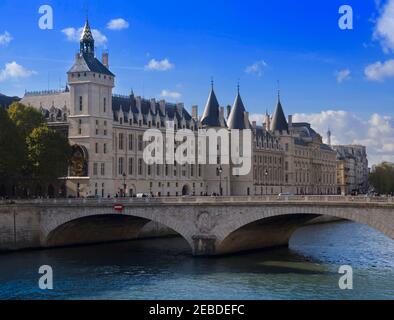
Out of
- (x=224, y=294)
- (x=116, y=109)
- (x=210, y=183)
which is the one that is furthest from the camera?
(x=210, y=183)

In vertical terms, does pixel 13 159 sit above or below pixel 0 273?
above

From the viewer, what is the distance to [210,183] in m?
111

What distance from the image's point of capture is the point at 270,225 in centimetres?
6150

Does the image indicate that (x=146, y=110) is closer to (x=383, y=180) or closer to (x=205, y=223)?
(x=205, y=223)

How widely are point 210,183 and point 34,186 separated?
34.6 m

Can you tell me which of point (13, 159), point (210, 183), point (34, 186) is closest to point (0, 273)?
point (13, 159)

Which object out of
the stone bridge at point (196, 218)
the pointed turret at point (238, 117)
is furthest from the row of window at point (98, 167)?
the pointed turret at point (238, 117)

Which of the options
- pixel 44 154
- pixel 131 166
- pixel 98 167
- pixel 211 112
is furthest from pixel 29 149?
pixel 211 112

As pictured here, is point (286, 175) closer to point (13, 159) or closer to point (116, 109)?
point (116, 109)

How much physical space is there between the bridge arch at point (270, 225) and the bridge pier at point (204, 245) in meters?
0.41

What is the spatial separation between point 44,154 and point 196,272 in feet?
97.5

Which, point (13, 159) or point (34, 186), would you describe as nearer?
point (13, 159)

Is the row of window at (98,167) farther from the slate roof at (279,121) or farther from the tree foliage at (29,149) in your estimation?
the slate roof at (279,121)

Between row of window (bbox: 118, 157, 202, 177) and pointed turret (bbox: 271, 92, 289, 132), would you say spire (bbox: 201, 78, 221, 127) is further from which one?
pointed turret (bbox: 271, 92, 289, 132)
